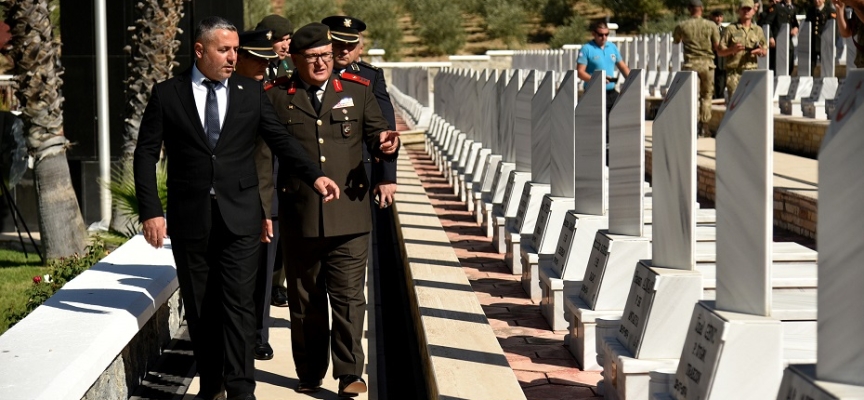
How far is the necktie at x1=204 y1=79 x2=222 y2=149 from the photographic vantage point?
271 inches

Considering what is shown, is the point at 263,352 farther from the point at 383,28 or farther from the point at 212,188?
the point at 383,28

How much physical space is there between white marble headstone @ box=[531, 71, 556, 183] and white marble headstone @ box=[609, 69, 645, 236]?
245 cm

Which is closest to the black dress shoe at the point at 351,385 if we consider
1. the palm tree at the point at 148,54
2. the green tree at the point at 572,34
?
the palm tree at the point at 148,54

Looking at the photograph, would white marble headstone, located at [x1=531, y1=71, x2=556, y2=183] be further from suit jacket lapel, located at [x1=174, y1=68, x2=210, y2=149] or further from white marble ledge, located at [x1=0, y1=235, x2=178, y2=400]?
suit jacket lapel, located at [x1=174, y1=68, x2=210, y2=149]

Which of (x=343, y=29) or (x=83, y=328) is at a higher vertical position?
(x=343, y=29)

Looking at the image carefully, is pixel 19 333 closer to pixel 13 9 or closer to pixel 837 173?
pixel 837 173

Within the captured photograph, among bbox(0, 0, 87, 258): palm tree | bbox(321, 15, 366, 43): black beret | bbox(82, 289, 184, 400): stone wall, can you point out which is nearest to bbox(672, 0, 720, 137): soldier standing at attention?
bbox(0, 0, 87, 258): palm tree

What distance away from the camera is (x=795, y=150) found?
17109mm

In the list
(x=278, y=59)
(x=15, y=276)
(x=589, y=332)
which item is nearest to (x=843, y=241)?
(x=589, y=332)

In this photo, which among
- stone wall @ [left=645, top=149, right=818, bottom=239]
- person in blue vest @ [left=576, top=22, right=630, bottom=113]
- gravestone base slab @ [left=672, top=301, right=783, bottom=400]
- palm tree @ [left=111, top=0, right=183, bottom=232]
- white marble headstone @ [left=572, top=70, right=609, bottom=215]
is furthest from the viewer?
palm tree @ [left=111, top=0, right=183, bottom=232]

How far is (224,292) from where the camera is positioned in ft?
22.6

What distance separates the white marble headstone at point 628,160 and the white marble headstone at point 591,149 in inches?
30.9

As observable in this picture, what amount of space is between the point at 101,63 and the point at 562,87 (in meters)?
10.3

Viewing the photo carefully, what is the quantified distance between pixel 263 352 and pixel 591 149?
2.24 meters
